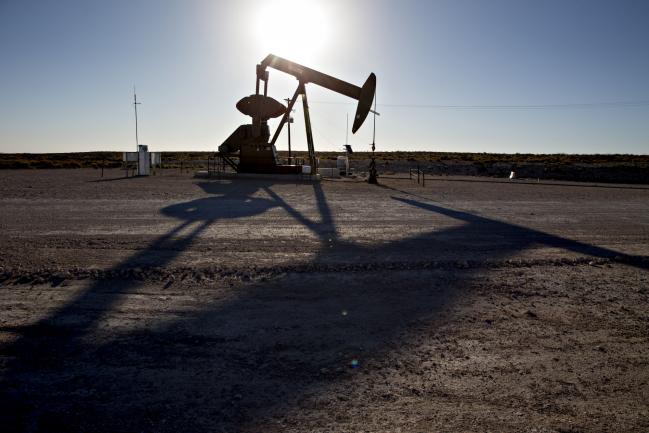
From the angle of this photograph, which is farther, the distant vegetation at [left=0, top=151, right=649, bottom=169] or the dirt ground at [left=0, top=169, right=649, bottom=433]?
the distant vegetation at [left=0, top=151, right=649, bottom=169]

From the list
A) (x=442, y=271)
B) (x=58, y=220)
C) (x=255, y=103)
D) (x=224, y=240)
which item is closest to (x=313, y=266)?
(x=442, y=271)

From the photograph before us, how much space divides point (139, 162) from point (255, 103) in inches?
357

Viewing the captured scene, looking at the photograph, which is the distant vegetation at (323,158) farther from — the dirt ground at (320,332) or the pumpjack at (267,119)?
the dirt ground at (320,332)

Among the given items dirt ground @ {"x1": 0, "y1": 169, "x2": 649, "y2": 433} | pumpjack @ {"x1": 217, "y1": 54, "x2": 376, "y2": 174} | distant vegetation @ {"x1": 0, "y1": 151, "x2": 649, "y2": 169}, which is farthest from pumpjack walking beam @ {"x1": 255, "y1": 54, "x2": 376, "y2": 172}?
distant vegetation @ {"x1": 0, "y1": 151, "x2": 649, "y2": 169}

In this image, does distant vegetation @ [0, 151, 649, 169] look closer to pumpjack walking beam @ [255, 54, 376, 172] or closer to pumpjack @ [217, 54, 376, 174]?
pumpjack @ [217, 54, 376, 174]

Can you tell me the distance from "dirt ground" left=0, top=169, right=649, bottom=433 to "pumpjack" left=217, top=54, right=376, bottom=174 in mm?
17263

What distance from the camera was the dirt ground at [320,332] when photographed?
9.53 feet

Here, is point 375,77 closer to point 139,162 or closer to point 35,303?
point 139,162

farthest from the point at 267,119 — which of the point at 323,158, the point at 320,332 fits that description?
the point at 323,158

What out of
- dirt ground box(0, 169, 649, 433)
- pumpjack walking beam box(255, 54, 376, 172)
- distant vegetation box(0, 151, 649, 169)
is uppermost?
pumpjack walking beam box(255, 54, 376, 172)

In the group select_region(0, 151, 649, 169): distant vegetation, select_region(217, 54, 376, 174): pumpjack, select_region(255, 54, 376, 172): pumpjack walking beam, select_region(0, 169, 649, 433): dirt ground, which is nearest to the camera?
select_region(0, 169, 649, 433): dirt ground

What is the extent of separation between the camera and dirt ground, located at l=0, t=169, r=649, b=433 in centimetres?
290

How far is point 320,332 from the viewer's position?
4.15 metres

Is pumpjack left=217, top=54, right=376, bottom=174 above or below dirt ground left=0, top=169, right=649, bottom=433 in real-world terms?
above
